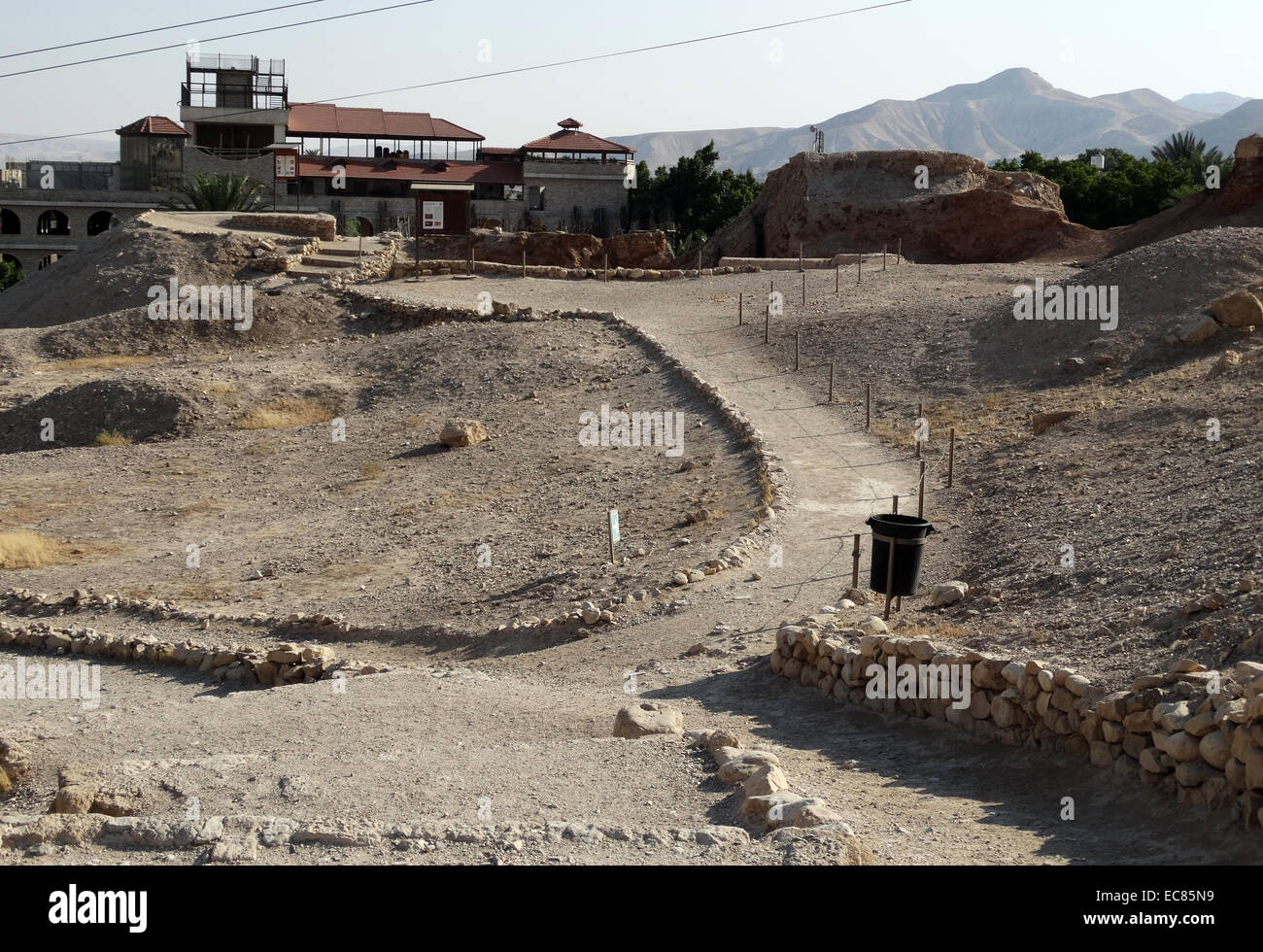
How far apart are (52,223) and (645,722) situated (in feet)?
186

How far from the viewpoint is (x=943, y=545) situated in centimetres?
1301

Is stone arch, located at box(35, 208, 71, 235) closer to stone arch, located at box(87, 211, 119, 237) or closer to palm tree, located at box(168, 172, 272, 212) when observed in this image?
stone arch, located at box(87, 211, 119, 237)

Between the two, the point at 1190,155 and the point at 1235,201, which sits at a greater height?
the point at 1190,155

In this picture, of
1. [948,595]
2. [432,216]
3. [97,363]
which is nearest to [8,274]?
[432,216]

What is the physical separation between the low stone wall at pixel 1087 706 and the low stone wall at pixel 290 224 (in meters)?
28.7

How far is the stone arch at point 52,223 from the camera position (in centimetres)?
5703

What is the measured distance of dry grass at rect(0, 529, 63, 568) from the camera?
51.1ft

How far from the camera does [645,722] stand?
27.5 feet

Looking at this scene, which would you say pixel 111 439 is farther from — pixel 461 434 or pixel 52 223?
pixel 52 223

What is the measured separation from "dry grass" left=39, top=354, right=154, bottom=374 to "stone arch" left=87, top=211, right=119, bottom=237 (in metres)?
→ 32.0

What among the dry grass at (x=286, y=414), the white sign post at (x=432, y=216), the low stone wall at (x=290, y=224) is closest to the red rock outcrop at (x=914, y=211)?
the white sign post at (x=432, y=216)

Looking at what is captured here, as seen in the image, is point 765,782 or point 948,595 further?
point 948,595

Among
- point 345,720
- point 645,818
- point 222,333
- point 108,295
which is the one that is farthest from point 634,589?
point 108,295

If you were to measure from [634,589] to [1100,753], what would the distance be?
19.4ft
